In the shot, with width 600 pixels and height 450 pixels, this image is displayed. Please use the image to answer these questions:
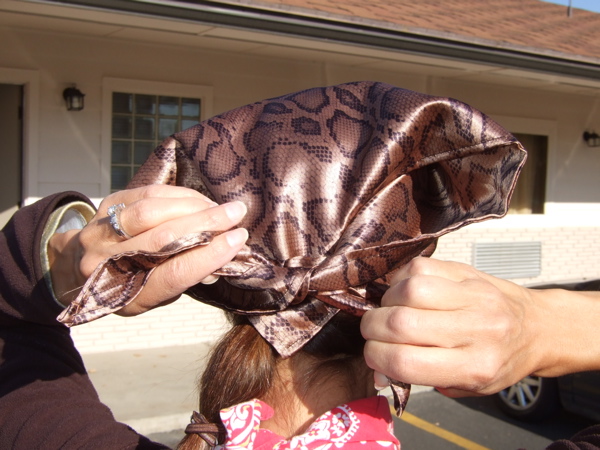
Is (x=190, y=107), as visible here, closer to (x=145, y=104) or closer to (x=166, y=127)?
(x=166, y=127)

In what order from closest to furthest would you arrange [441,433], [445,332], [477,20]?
[445,332]
[441,433]
[477,20]

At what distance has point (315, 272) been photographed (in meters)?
1.19

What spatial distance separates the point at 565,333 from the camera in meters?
1.10

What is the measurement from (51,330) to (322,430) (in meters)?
0.77

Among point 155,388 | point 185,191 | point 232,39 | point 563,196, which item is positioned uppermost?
point 232,39

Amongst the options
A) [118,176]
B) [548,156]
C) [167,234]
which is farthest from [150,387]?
[548,156]

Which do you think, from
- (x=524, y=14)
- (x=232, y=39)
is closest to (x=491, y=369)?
(x=232, y=39)

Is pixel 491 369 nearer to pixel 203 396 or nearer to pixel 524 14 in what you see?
pixel 203 396

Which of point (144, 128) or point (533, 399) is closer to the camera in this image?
point (533, 399)

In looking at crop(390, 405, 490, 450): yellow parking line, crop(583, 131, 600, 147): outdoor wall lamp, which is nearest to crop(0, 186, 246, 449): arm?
crop(390, 405, 490, 450): yellow parking line

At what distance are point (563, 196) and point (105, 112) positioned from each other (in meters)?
7.87

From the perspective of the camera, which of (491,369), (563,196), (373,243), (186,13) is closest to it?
(491,369)

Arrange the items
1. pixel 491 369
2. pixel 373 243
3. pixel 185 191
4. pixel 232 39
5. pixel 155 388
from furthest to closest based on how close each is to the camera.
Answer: pixel 232 39, pixel 155 388, pixel 373 243, pixel 185 191, pixel 491 369

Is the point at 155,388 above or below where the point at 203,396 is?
below
